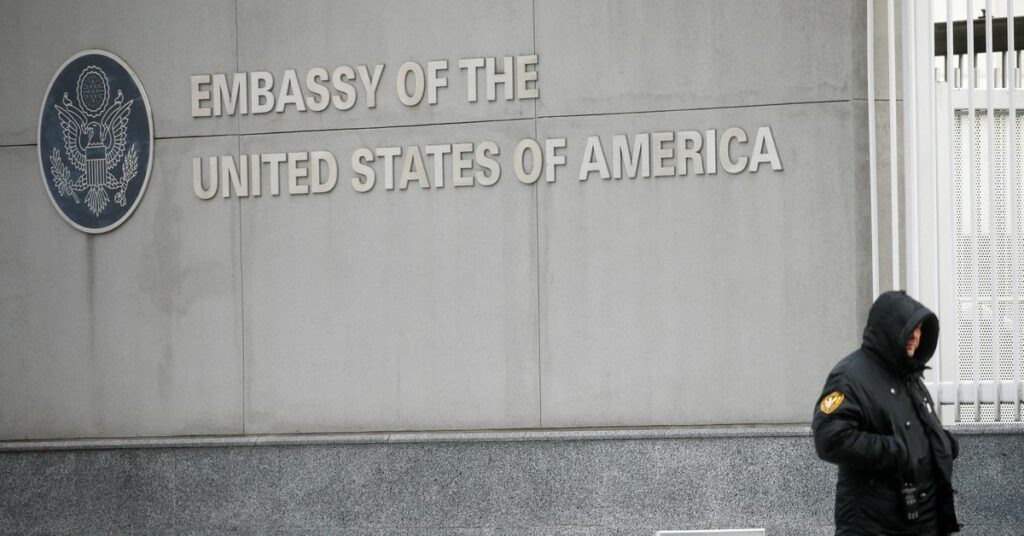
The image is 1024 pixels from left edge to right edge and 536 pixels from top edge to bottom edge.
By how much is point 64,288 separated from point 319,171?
2.16 meters

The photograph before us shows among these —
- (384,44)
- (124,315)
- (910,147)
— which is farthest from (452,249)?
(910,147)

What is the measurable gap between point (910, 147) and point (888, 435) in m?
3.31

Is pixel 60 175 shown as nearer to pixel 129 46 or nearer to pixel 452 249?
pixel 129 46

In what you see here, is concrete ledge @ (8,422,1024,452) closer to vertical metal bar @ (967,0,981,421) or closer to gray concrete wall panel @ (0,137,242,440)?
gray concrete wall panel @ (0,137,242,440)

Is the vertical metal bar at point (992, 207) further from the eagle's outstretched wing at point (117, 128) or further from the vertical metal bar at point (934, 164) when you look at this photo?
the eagle's outstretched wing at point (117, 128)

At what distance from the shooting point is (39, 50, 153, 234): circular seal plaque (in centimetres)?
873

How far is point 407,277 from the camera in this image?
839 cm

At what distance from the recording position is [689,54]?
8.08 metres

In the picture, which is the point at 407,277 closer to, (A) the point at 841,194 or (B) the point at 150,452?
(B) the point at 150,452

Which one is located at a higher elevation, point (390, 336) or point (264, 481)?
point (390, 336)

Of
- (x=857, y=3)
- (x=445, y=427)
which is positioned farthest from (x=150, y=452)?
(x=857, y=3)

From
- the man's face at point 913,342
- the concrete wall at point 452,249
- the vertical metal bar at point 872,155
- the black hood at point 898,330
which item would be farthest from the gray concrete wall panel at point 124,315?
the man's face at point 913,342

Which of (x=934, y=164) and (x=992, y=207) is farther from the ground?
(x=934, y=164)

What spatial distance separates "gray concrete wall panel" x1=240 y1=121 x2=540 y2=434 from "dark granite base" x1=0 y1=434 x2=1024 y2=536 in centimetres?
33
